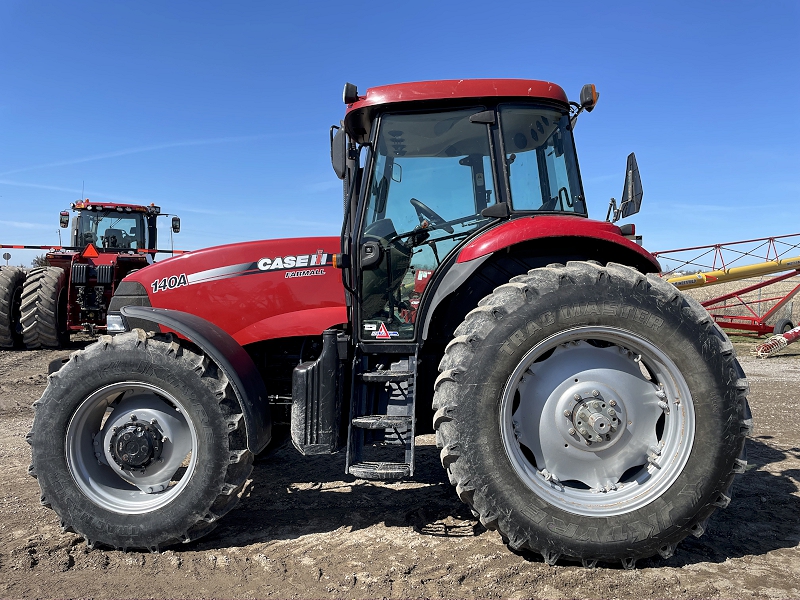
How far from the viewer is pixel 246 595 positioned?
2.46 m

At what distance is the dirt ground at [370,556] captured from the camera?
8.11 feet

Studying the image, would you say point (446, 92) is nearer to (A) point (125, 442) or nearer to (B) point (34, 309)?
(A) point (125, 442)

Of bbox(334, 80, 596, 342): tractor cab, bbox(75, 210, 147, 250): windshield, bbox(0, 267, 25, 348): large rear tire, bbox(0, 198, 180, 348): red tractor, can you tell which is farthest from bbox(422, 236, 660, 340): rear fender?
bbox(75, 210, 147, 250): windshield

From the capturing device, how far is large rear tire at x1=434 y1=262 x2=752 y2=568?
254cm

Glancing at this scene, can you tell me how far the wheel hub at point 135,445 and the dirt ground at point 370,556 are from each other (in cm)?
45

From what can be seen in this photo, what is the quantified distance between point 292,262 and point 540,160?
166 cm

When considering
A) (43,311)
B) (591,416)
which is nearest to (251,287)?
(591,416)

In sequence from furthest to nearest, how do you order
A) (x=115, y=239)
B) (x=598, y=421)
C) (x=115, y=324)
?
(x=115, y=239) < (x=115, y=324) < (x=598, y=421)

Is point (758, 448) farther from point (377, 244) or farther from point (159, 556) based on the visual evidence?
point (159, 556)

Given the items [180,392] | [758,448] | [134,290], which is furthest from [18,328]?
[758,448]

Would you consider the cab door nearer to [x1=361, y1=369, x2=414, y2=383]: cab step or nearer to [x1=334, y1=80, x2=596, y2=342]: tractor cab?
[x1=334, y1=80, x2=596, y2=342]: tractor cab

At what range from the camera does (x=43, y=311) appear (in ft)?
31.8

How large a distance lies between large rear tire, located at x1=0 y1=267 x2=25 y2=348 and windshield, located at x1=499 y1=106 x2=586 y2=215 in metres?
10.2

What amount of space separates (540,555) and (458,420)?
31.7 inches
